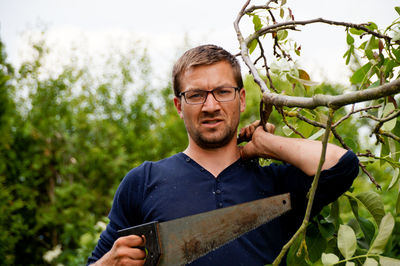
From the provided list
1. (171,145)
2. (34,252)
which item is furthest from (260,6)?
(34,252)

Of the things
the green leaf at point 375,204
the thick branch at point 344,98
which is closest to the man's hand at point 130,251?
the thick branch at point 344,98

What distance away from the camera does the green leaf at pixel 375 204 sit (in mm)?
1894

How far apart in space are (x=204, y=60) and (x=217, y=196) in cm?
70

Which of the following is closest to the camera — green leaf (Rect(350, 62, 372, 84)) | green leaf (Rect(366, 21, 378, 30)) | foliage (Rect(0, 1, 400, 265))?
green leaf (Rect(366, 21, 378, 30))

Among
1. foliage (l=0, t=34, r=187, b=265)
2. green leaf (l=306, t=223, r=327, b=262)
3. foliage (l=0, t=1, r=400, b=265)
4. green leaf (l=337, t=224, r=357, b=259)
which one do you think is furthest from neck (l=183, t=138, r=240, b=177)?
foliage (l=0, t=34, r=187, b=265)

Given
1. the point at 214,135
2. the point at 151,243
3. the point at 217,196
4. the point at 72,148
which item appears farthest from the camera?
the point at 72,148

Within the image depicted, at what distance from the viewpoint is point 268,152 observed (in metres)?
1.98

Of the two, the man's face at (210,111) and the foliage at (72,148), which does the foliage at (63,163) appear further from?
the man's face at (210,111)

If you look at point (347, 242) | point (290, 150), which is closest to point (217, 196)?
point (290, 150)

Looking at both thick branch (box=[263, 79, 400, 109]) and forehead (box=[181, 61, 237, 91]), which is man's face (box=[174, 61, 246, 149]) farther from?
thick branch (box=[263, 79, 400, 109])

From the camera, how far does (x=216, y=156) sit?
216 cm

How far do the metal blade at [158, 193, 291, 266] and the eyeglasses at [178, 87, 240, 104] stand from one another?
23.7 inches

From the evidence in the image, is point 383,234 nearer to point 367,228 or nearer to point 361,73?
point 367,228

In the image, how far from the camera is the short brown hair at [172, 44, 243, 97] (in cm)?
214
